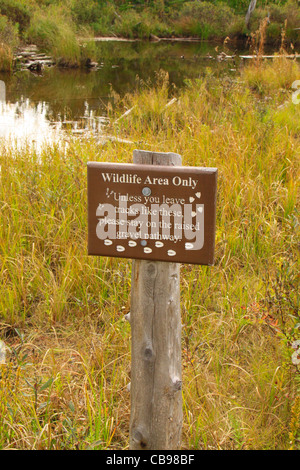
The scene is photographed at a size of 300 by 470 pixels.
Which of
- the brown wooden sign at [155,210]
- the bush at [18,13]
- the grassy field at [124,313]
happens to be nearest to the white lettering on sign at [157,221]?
the brown wooden sign at [155,210]

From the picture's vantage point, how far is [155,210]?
1.45m

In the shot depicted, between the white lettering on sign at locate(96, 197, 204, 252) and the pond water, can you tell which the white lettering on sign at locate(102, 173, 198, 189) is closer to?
the white lettering on sign at locate(96, 197, 204, 252)

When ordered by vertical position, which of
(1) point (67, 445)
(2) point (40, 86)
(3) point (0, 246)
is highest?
(2) point (40, 86)

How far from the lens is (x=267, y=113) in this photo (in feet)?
15.9

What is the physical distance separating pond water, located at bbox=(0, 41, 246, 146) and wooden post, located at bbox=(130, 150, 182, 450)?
282 centimetres

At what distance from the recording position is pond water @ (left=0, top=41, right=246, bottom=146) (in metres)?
6.71

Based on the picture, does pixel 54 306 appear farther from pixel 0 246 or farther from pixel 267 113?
pixel 267 113

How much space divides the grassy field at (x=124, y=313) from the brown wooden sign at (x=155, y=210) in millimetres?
440

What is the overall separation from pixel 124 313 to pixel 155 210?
1158mm

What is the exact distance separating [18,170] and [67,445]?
89.4 inches

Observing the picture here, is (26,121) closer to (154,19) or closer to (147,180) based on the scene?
(147,180)

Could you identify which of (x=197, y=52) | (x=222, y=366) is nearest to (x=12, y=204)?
(x=222, y=366)

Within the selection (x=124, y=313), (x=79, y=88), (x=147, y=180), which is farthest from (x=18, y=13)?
(x=147, y=180)

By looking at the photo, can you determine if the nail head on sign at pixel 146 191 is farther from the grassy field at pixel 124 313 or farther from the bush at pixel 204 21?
the bush at pixel 204 21
